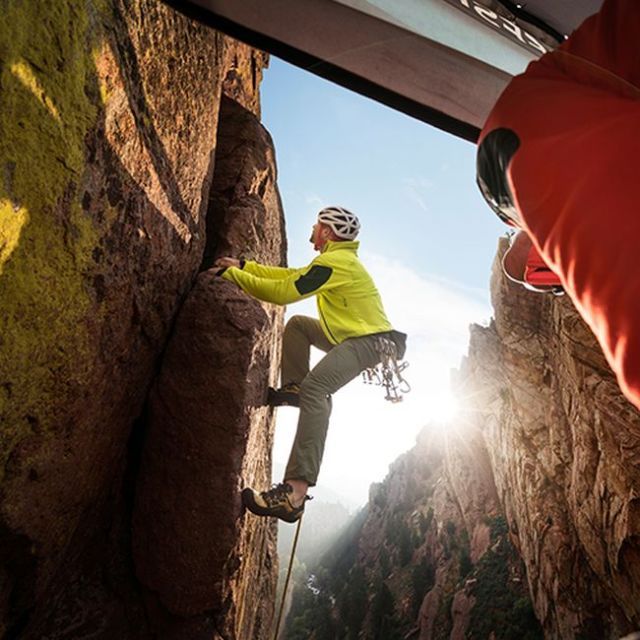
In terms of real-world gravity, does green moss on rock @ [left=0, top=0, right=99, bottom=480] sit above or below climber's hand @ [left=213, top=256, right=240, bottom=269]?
below

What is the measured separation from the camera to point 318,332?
5.04m

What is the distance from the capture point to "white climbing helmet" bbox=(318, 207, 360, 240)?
4.70 meters

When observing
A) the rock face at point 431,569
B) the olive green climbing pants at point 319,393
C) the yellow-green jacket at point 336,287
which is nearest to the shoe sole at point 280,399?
the olive green climbing pants at point 319,393

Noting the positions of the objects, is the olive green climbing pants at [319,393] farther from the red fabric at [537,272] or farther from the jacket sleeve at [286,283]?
the red fabric at [537,272]

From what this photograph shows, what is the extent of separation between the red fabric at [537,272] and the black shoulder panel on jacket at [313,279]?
99.7 inches

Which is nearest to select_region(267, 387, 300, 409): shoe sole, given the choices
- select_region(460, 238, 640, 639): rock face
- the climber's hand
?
the climber's hand

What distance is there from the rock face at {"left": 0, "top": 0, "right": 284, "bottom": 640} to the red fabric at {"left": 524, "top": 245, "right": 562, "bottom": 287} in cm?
225

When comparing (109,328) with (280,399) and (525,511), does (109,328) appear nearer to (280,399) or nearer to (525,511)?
(280,399)

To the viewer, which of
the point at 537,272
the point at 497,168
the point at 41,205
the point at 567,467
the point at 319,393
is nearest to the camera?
the point at 497,168

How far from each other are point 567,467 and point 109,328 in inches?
578

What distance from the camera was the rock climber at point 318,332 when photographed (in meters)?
3.89

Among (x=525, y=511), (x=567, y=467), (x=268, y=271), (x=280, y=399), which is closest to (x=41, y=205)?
(x=268, y=271)

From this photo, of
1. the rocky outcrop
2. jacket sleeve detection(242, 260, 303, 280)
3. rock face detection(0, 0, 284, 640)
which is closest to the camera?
rock face detection(0, 0, 284, 640)

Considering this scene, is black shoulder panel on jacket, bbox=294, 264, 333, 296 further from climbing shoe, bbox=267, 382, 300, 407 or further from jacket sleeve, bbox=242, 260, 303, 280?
climbing shoe, bbox=267, 382, 300, 407
